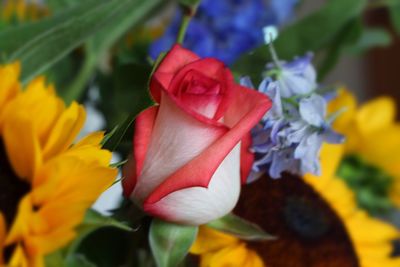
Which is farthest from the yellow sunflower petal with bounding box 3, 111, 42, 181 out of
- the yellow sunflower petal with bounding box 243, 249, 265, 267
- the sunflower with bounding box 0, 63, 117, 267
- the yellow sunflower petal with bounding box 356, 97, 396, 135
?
the yellow sunflower petal with bounding box 356, 97, 396, 135

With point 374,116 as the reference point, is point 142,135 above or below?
above

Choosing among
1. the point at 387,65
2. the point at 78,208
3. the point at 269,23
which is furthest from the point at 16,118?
the point at 387,65

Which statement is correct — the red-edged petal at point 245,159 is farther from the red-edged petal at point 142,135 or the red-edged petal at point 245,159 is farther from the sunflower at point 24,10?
the sunflower at point 24,10

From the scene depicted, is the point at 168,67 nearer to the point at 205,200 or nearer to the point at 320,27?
the point at 205,200

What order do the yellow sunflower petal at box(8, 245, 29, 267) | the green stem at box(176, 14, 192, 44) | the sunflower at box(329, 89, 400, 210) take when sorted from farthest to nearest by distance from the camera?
the sunflower at box(329, 89, 400, 210)
the green stem at box(176, 14, 192, 44)
the yellow sunflower petal at box(8, 245, 29, 267)

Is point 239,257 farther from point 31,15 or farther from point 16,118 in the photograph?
point 31,15

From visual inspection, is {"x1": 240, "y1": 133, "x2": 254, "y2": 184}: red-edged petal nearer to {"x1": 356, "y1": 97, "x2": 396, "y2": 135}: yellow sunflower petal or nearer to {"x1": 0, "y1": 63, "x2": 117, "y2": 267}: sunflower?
{"x1": 0, "y1": 63, "x2": 117, "y2": 267}: sunflower

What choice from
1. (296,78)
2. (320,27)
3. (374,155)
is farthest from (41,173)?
(374,155)
